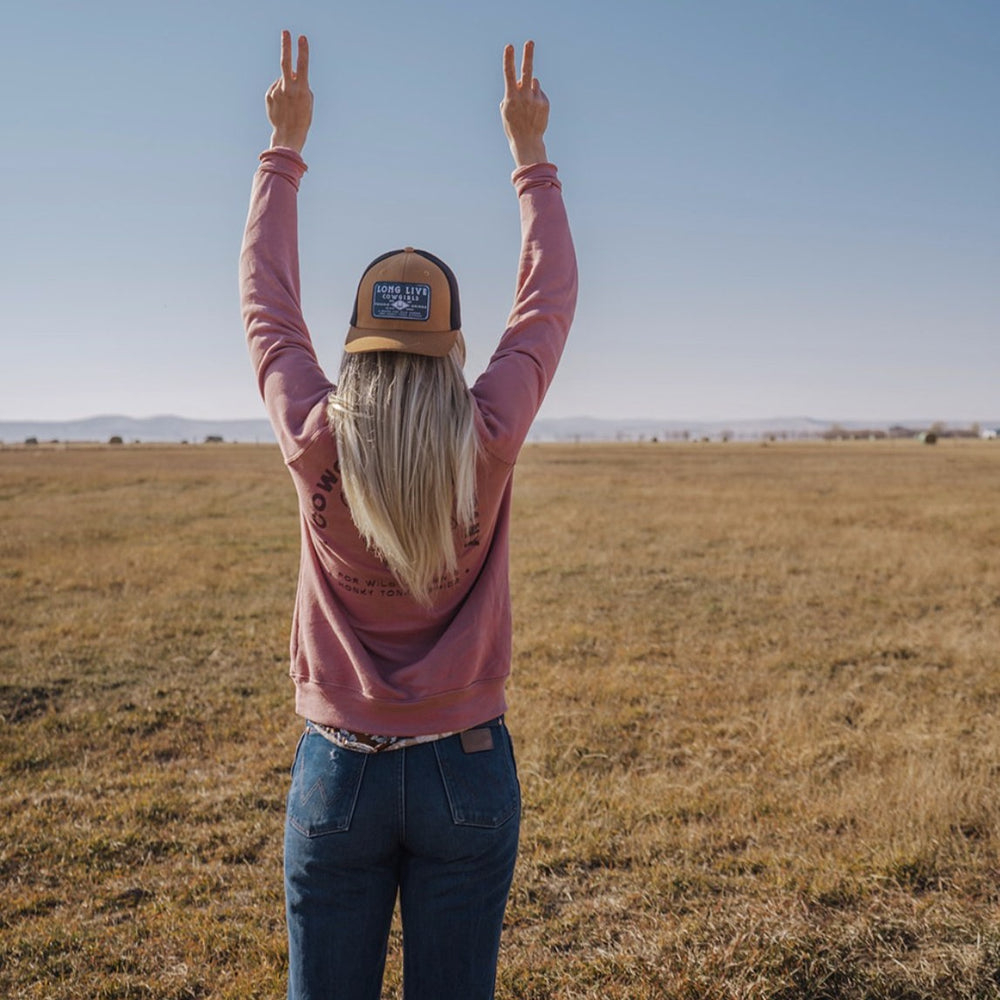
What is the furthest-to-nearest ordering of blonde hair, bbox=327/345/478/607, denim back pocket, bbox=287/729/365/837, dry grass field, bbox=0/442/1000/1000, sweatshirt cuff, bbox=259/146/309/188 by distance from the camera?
dry grass field, bbox=0/442/1000/1000 → sweatshirt cuff, bbox=259/146/309/188 → denim back pocket, bbox=287/729/365/837 → blonde hair, bbox=327/345/478/607

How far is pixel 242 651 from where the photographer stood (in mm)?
9680

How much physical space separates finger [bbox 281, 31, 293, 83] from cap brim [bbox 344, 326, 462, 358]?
3.18ft

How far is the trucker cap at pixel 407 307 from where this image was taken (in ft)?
5.38

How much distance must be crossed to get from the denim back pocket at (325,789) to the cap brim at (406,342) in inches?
32.4

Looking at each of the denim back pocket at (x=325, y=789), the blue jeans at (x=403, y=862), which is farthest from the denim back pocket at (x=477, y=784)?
the denim back pocket at (x=325, y=789)

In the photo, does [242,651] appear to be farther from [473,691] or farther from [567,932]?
[473,691]

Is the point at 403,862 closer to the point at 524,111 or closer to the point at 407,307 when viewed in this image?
the point at 407,307

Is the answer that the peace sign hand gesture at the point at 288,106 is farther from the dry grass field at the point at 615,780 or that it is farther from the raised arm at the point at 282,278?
the dry grass field at the point at 615,780

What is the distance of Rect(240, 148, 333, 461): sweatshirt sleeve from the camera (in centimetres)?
177

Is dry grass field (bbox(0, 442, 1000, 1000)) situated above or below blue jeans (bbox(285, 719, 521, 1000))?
below

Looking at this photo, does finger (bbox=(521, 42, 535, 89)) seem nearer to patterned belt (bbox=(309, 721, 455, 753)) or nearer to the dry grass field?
patterned belt (bbox=(309, 721, 455, 753))

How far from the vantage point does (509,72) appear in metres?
2.23

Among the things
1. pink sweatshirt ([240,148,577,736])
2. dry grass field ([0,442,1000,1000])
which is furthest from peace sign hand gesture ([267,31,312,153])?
dry grass field ([0,442,1000,1000])

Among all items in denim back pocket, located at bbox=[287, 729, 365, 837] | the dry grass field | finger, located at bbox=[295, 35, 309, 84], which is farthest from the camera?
the dry grass field
